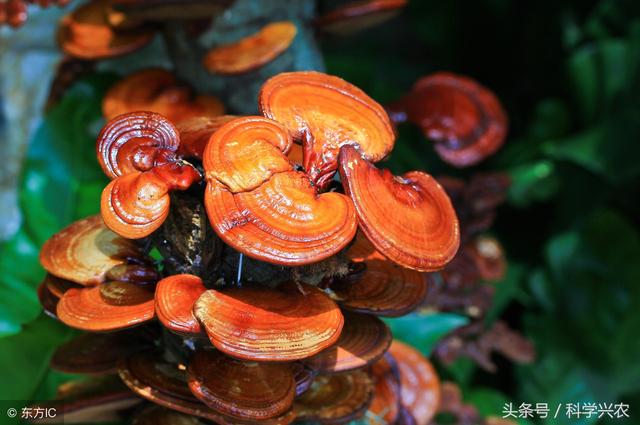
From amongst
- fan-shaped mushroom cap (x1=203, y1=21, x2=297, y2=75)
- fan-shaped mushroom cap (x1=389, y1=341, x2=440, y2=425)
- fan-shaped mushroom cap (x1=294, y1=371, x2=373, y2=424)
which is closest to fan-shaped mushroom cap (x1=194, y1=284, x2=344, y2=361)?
fan-shaped mushroom cap (x1=294, y1=371, x2=373, y2=424)

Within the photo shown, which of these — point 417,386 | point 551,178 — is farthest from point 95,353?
point 551,178

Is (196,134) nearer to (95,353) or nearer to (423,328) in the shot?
(95,353)

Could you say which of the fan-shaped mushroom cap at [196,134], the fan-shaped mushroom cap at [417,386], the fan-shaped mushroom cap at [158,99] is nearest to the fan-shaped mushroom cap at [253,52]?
the fan-shaped mushroom cap at [158,99]

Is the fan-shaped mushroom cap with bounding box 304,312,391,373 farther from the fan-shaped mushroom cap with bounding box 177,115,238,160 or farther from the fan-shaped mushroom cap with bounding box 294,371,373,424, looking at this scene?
the fan-shaped mushroom cap with bounding box 177,115,238,160

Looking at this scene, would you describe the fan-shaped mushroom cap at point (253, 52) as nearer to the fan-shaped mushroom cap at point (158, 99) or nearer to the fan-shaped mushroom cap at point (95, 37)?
the fan-shaped mushroom cap at point (158, 99)

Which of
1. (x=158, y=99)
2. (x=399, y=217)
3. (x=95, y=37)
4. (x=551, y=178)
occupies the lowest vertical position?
(x=551, y=178)
